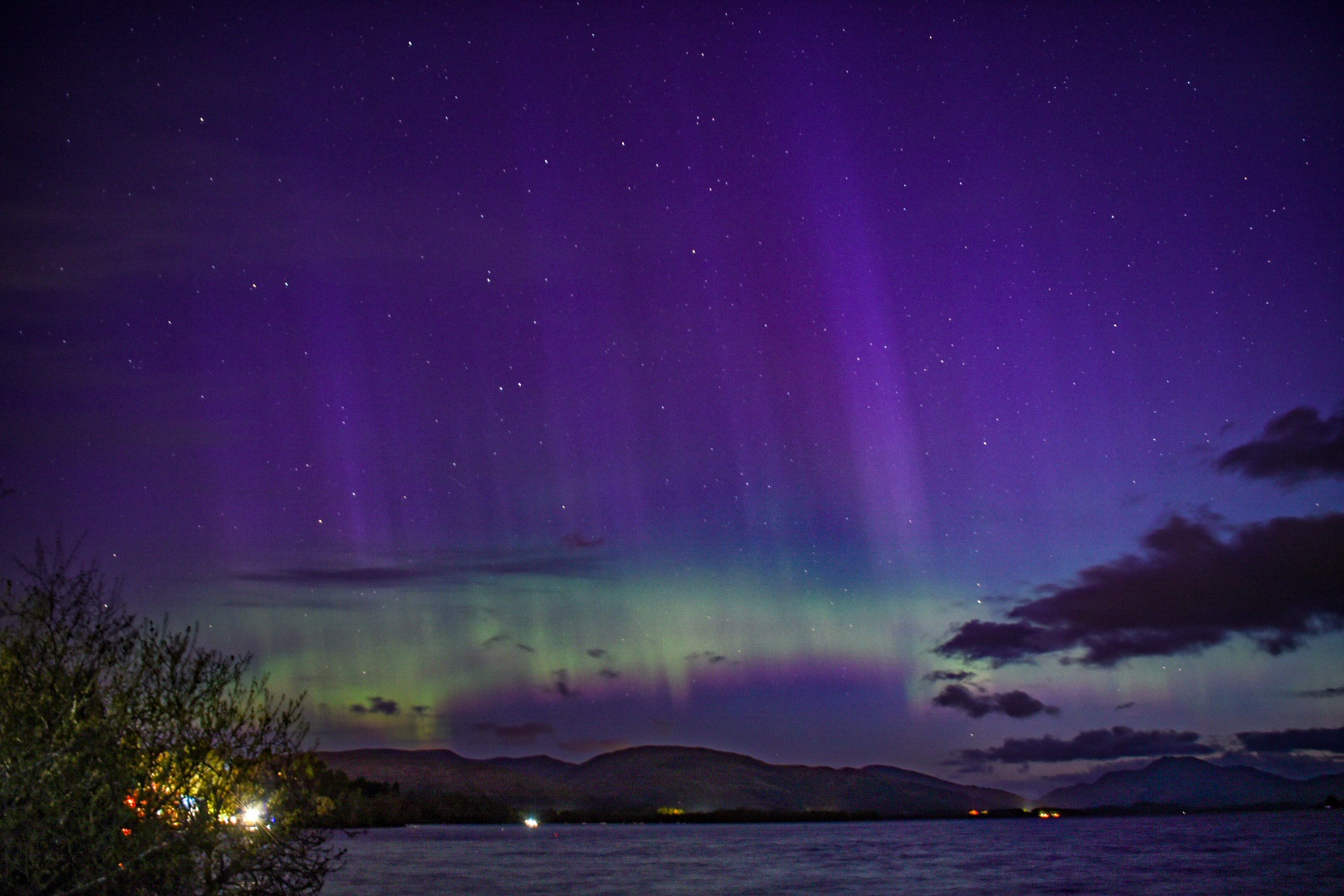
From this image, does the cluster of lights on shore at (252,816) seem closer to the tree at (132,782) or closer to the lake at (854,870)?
the tree at (132,782)

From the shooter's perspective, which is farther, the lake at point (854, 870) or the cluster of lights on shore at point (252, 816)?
the lake at point (854, 870)

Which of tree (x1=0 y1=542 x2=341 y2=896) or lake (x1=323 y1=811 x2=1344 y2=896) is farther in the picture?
lake (x1=323 y1=811 x2=1344 y2=896)

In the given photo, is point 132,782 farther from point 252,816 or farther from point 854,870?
point 854,870

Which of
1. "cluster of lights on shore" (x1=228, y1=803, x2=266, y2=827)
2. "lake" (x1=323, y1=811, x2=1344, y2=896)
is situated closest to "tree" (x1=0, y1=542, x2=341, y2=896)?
"cluster of lights on shore" (x1=228, y1=803, x2=266, y2=827)

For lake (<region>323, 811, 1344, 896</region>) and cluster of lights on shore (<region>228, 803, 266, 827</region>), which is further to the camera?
lake (<region>323, 811, 1344, 896</region>)

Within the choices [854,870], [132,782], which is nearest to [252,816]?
[132,782]

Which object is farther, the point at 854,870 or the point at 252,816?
the point at 854,870

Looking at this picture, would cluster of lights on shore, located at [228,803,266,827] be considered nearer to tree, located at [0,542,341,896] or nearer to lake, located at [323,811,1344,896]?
tree, located at [0,542,341,896]

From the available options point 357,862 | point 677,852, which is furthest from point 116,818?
point 677,852

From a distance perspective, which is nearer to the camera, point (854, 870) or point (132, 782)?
point (132, 782)

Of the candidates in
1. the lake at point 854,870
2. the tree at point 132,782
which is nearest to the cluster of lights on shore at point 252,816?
the tree at point 132,782

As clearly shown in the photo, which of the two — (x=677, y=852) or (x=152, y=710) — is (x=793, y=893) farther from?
(x=677, y=852)

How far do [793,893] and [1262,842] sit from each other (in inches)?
5286

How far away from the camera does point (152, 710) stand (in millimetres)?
19641
